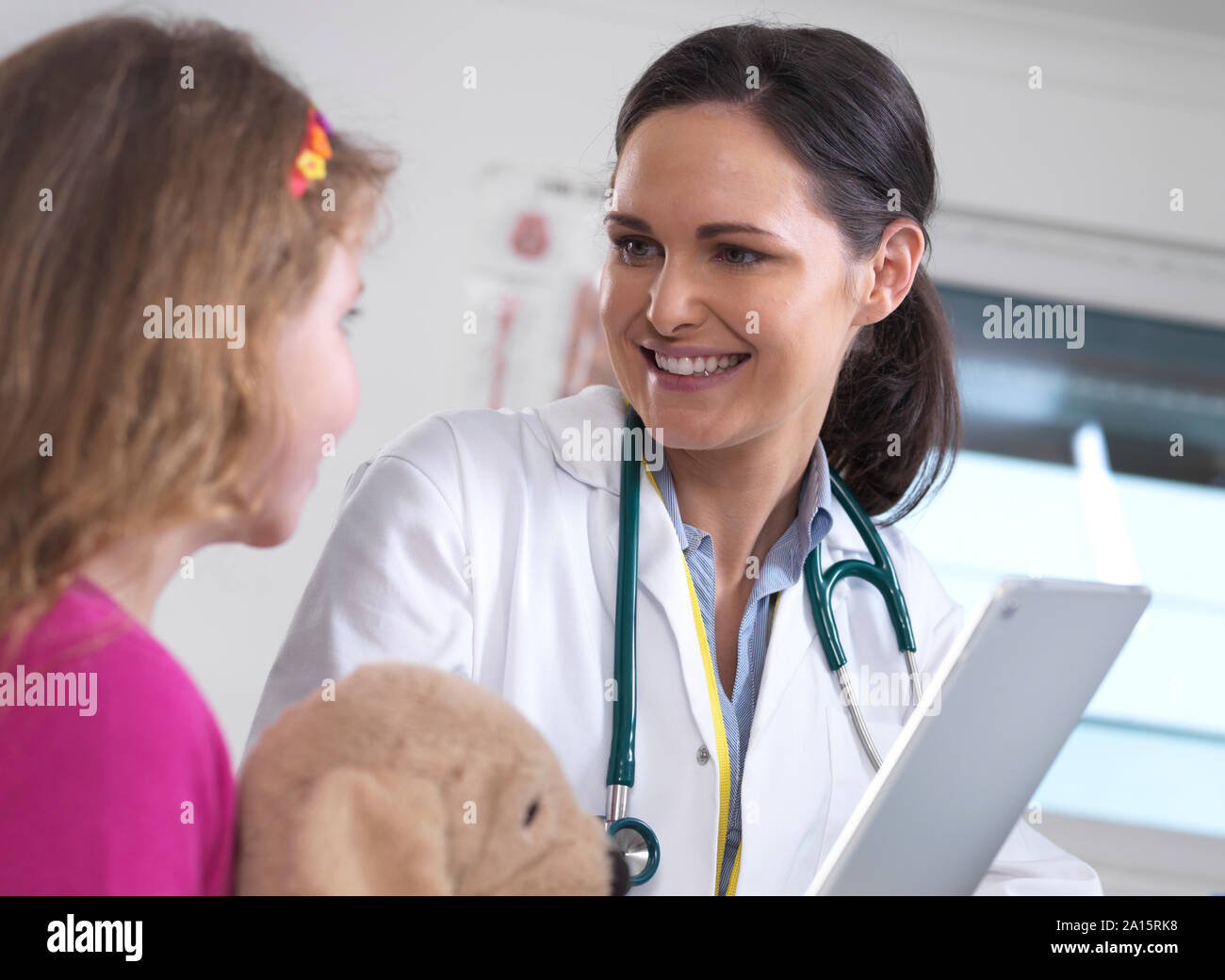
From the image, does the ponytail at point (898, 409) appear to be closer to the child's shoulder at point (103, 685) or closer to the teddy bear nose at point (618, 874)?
the teddy bear nose at point (618, 874)

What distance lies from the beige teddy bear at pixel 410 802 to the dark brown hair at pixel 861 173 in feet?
2.89

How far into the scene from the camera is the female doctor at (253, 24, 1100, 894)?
122 cm

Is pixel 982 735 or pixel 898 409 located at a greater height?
pixel 898 409

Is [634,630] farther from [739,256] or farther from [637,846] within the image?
[739,256]

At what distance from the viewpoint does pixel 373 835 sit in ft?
2.04

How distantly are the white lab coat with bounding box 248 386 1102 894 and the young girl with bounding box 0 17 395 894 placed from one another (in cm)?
44

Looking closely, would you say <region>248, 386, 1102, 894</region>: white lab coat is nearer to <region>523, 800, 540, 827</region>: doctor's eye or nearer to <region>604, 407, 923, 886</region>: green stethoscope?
<region>604, 407, 923, 886</region>: green stethoscope

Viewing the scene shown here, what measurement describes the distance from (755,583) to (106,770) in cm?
94

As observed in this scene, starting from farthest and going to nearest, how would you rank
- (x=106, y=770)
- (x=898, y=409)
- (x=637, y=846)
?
(x=898, y=409) → (x=637, y=846) → (x=106, y=770)

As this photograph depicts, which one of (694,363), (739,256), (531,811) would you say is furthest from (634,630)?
(531,811)

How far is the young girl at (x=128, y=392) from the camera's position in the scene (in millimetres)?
612

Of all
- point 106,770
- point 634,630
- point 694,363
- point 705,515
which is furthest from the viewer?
point 705,515

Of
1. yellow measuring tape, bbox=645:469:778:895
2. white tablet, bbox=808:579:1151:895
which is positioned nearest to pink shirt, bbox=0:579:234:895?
white tablet, bbox=808:579:1151:895
